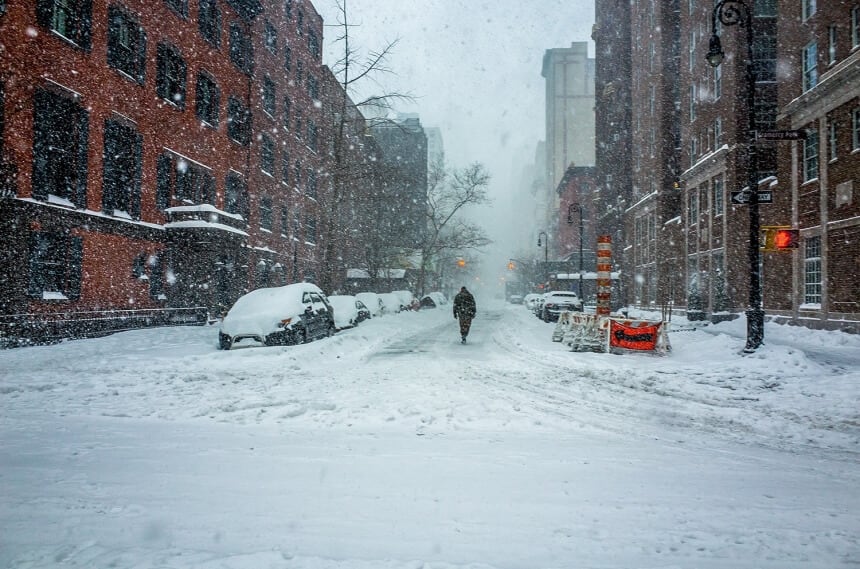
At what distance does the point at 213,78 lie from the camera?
27.2 metres

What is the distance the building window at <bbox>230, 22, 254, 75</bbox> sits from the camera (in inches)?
1177

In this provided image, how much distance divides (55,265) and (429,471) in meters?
17.2

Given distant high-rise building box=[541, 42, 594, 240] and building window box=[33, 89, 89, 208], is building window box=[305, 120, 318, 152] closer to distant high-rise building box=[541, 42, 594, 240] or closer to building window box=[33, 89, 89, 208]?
building window box=[33, 89, 89, 208]

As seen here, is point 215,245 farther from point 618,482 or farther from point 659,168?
point 659,168

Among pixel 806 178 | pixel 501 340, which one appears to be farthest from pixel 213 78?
pixel 806 178

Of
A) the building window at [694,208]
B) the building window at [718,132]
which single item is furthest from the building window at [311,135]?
the building window at [718,132]

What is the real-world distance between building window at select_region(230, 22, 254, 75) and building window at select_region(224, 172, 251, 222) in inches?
259

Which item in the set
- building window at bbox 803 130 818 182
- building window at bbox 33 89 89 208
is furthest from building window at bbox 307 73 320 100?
building window at bbox 803 130 818 182

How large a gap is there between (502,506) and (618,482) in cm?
114

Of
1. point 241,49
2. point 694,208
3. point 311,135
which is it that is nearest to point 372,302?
point 241,49

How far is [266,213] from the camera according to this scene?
34.6m

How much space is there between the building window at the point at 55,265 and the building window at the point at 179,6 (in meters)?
12.3

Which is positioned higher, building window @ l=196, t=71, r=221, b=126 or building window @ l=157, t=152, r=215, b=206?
building window @ l=196, t=71, r=221, b=126

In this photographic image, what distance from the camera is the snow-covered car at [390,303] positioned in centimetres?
3478
